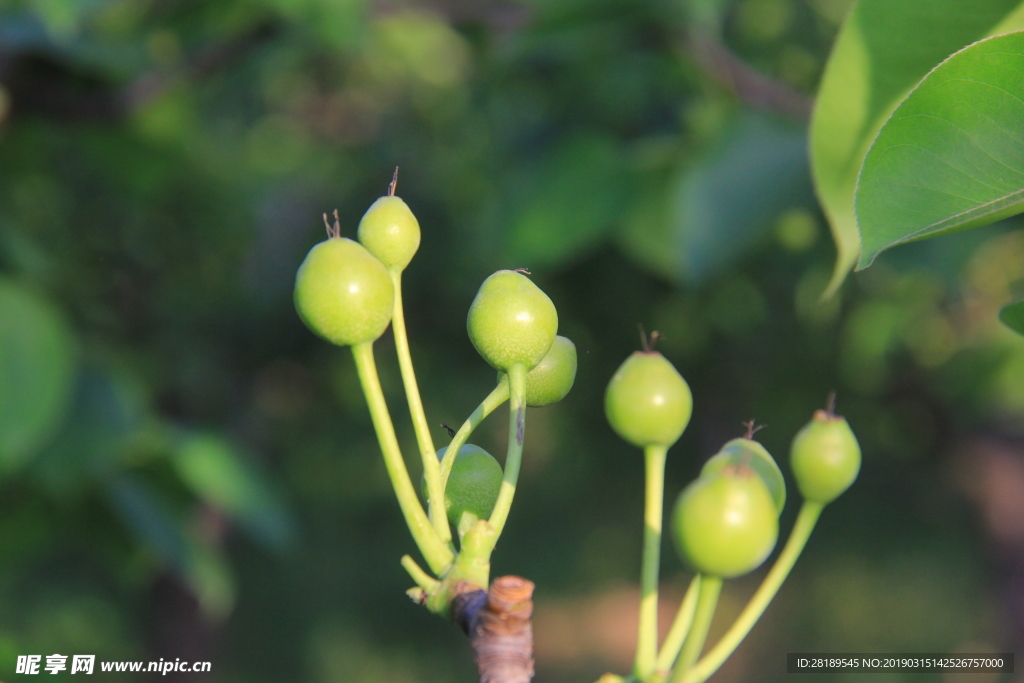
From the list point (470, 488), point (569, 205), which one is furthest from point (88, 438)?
point (470, 488)

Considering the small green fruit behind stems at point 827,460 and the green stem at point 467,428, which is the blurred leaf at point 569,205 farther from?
the small green fruit behind stems at point 827,460

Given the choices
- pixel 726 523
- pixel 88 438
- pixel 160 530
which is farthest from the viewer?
pixel 160 530

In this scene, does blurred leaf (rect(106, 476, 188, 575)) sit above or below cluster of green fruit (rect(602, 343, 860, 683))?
above

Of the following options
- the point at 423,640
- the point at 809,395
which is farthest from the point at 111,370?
the point at 423,640

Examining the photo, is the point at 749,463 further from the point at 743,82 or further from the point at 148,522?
the point at 148,522

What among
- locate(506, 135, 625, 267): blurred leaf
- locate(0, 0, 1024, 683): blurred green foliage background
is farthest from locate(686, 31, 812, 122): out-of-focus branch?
locate(506, 135, 625, 267): blurred leaf

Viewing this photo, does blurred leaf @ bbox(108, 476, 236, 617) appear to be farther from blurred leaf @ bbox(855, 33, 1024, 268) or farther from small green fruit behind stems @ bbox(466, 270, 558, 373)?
blurred leaf @ bbox(855, 33, 1024, 268)
